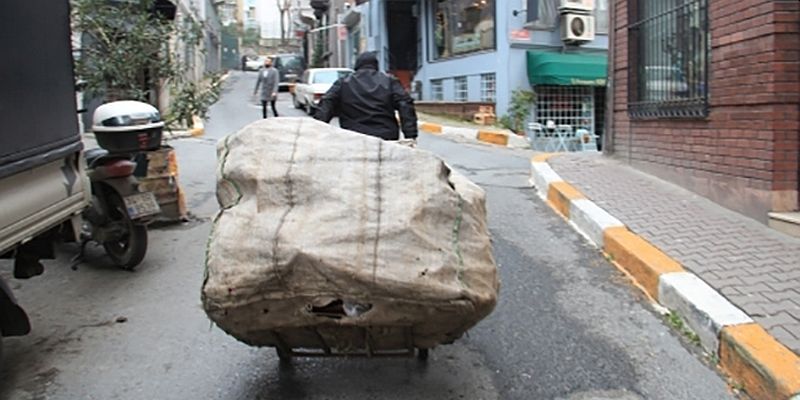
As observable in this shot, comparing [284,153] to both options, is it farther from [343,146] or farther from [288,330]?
[288,330]

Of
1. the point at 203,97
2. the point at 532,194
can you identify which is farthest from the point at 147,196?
the point at 532,194

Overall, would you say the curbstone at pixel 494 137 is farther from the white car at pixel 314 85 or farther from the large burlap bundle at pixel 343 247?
the large burlap bundle at pixel 343 247

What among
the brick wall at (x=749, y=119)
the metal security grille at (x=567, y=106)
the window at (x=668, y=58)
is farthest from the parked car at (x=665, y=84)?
the metal security grille at (x=567, y=106)

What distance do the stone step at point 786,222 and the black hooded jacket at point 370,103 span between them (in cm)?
305

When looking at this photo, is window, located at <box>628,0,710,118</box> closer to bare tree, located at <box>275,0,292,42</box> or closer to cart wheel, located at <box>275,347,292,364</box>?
cart wheel, located at <box>275,347,292,364</box>

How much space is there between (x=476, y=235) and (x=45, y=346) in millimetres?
2816

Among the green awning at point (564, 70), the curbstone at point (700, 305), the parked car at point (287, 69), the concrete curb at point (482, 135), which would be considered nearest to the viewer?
the curbstone at point (700, 305)

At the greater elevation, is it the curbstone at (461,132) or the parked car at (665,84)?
the parked car at (665,84)

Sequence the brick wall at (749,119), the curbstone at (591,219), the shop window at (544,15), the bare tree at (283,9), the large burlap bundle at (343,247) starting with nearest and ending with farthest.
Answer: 1. the large burlap bundle at (343,247)
2. the brick wall at (749,119)
3. the curbstone at (591,219)
4. the shop window at (544,15)
5. the bare tree at (283,9)

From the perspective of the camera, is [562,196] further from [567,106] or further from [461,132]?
[567,106]

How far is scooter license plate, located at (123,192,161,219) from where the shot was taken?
212 inches

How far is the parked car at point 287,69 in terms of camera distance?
113ft

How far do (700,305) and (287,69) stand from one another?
108 feet

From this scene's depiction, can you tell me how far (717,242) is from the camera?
5.53 metres
